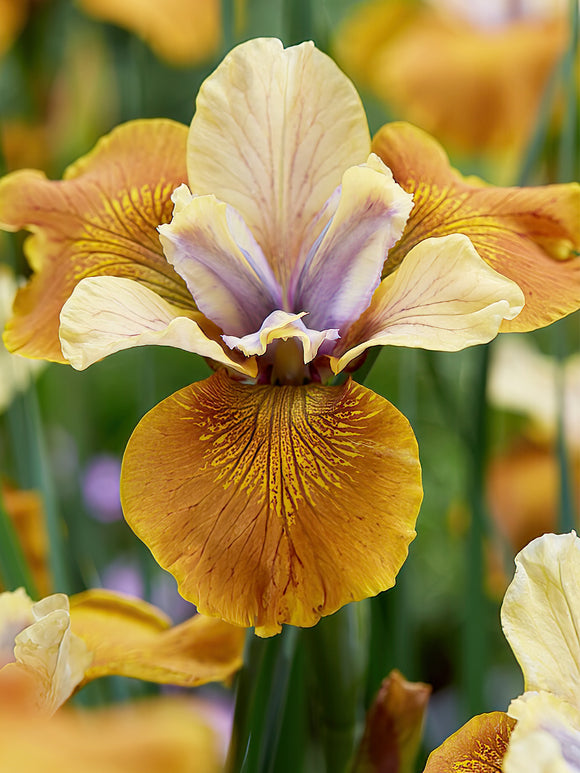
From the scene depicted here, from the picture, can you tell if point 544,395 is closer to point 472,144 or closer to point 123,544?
point 472,144

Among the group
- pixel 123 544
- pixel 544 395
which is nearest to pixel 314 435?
pixel 544 395

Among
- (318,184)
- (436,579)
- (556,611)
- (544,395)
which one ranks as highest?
(318,184)

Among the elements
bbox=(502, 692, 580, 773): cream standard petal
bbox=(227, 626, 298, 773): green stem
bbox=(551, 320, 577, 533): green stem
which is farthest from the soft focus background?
bbox=(502, 692, 580, 773): cream standard petal

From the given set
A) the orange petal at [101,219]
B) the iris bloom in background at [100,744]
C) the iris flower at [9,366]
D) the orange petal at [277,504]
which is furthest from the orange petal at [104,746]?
the iris flower at [9,366]

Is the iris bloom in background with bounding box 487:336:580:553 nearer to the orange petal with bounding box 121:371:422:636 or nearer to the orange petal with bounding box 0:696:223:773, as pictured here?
the orange petal with bounding box 121:371:422:636

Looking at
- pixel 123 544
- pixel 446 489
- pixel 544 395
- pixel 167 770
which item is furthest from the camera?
pixel 446 489

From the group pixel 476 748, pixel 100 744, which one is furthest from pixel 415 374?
pixel 100 744
